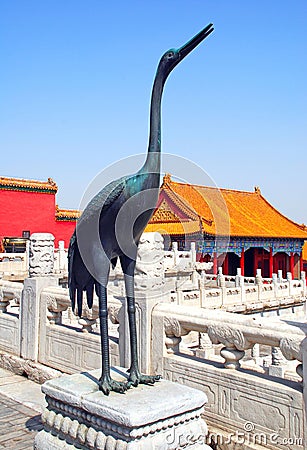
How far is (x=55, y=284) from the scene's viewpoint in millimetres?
5527

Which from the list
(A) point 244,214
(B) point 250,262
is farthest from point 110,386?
(A) point 244,214

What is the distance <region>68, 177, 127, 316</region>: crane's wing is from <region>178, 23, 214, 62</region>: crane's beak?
32.8 inches

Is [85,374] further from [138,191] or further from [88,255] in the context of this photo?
[138,191]

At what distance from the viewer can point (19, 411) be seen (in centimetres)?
421

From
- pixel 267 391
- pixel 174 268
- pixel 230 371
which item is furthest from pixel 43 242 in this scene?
pixel 174 268

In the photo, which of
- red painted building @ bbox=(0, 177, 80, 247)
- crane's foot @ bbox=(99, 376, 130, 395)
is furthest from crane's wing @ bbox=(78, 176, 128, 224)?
red painted building @ bbox=(0, 177, 80, 247)

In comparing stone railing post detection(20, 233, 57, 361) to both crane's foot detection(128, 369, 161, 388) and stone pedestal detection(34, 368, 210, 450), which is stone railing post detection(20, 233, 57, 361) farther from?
crane's foot detection(128, 369, 161, 388)

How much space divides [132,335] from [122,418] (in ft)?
2.12

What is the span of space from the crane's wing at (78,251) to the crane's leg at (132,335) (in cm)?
24

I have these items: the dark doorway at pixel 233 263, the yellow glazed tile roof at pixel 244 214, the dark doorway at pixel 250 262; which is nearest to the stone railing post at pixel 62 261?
the yellow glazed tile roof at pixel 244 214

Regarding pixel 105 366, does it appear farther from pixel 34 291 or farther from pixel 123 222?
pixel 34 291

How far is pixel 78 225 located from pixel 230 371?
60.9 inches

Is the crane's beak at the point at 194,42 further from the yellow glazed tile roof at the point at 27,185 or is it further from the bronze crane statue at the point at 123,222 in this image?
the yellow glazed tile roof at the point at 27,185

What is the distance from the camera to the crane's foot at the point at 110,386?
2844 millimetres
